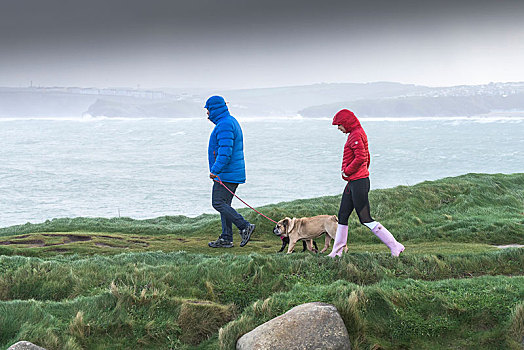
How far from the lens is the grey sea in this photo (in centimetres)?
5384

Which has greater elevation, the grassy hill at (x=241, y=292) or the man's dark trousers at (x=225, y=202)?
the man's dark trousers at (x=225, y=202)

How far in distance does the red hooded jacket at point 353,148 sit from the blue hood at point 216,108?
113 inches

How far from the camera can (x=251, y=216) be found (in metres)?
14.1

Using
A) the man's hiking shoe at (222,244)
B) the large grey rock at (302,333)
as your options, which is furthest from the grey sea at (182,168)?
the large grey rock at (302,333)

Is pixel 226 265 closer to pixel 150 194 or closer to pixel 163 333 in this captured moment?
pixel 163 333

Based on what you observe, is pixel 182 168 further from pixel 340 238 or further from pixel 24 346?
pixel 24 346

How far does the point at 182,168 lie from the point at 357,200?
81545mm

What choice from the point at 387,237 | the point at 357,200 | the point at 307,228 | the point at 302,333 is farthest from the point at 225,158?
the point at 302,333

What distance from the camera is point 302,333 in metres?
6.18

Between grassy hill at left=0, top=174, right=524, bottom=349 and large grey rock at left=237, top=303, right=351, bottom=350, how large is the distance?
0.30 m

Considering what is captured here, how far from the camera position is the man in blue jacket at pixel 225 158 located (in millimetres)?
10406

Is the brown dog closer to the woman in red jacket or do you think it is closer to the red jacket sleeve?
the woman in red jacket

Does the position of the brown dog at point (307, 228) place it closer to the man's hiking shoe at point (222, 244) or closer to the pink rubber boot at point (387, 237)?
the pink rubber boot at point (387, 237)

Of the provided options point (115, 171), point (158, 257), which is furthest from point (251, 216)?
point (115, 171)
